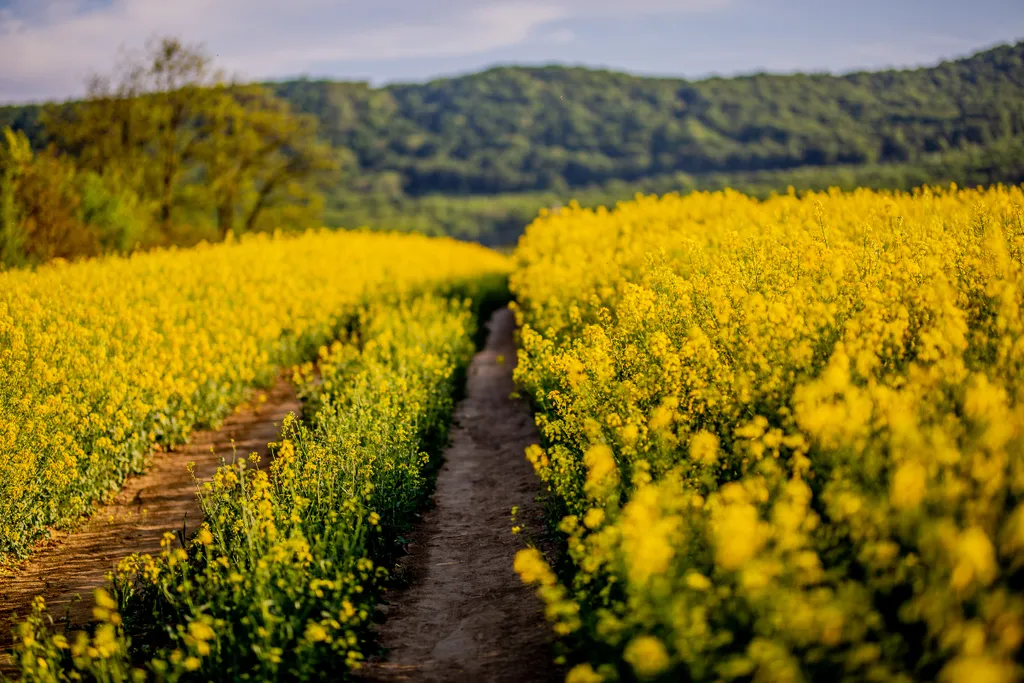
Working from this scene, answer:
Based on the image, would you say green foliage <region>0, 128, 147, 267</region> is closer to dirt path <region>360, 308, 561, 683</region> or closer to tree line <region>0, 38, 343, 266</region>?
tree line <region>0, 38, 343, 266</region>

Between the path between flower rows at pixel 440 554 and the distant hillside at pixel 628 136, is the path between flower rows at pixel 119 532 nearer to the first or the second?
the path between flower rows at pixel 440 554

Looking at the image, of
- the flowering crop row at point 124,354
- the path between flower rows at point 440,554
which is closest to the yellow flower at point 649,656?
the path between flower rows at point 440,554

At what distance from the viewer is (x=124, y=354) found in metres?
11.6

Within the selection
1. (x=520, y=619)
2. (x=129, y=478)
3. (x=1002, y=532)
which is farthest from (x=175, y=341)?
(x=1002, y=532)

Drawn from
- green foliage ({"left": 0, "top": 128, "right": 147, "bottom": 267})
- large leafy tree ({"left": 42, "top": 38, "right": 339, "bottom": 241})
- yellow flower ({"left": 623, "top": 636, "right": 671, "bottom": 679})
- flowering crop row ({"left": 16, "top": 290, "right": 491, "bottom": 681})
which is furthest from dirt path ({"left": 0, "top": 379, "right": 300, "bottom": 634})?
large leafy tree ({"left": 42, "top": 38, "right": 339, "bottom": 241})

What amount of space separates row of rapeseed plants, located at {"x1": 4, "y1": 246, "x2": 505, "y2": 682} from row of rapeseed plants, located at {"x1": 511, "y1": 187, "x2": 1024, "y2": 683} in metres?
1.65

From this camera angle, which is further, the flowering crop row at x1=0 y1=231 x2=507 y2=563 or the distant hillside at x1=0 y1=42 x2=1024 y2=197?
the distant hillside at x1=0 y1=42 x2=1024 y2=197

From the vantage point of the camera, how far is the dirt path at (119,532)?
24.8 ft

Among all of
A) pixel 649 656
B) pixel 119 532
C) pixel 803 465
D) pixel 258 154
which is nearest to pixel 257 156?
pixel 258 154

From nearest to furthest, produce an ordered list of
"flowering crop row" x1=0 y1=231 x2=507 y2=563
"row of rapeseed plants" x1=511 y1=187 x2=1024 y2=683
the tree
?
"row of rapeseed plants" x1=511 y1=187 x2=1024 y2=683, "flowering crop row" x1=0 y1=231 x2=507 y2=563, the tree

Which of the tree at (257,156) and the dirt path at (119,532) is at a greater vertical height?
the tree at (257,156)

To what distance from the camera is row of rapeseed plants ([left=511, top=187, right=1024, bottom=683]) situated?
3.49 metres

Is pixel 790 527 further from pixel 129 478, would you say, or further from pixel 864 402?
pixel 129 478

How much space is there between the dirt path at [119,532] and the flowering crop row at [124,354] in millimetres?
239
